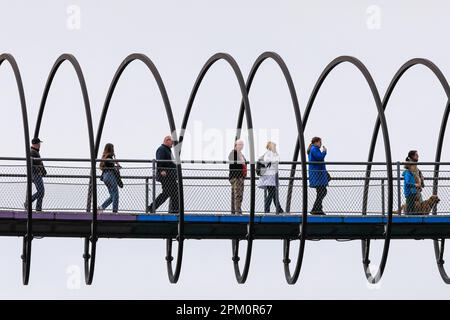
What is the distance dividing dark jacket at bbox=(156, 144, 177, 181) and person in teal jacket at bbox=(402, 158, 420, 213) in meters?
6.19

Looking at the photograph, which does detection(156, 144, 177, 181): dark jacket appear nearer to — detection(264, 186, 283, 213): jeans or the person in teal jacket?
detection(264, 186, 283, 213): jeans

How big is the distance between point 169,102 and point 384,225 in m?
6.78

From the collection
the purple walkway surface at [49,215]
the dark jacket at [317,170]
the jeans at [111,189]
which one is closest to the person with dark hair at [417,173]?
the dark jacket at [317,170]

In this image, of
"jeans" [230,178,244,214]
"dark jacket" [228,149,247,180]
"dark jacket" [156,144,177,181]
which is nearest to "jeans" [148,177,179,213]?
"dark jacket" [156,144,177,181]

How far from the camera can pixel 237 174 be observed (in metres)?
35.8

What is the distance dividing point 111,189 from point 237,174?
324cm

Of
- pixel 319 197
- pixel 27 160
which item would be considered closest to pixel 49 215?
pixel 27 160

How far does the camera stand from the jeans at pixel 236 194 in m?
35.3

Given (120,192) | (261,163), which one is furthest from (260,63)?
(120,192)

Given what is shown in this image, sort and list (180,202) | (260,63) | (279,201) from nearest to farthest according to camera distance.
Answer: (180,202), (279,201), (260,63)

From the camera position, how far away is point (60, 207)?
34438 millimetres

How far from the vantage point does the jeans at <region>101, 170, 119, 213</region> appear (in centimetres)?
3469

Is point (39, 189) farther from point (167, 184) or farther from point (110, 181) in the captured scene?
point (167, 184)

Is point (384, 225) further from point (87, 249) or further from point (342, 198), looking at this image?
point (87, 249)
